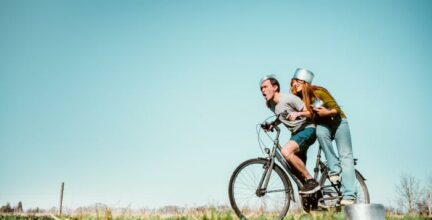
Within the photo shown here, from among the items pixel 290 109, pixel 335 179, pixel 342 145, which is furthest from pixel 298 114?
pixel 335 179

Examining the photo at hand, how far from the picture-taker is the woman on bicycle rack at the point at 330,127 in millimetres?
5473

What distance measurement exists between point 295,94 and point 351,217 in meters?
3.22

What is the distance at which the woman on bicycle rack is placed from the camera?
18.0 ft

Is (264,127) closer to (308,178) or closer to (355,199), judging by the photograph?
(308,178)

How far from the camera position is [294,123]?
5.68m

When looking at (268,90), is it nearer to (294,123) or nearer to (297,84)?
(297,84)

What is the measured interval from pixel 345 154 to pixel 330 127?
0.45m

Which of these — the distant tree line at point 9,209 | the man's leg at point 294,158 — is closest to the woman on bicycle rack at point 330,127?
the man's leg at point 294,158

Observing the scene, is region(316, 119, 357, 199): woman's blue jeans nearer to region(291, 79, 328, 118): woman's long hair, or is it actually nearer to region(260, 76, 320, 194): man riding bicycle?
region(260, 76, 320, 194): man riding bicycle

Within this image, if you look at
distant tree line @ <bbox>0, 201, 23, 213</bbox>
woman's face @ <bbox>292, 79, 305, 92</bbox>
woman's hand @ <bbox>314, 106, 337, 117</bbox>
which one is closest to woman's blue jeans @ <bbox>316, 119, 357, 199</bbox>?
woman's hand @ <bbox>314, 106, 337, 117</bbox>

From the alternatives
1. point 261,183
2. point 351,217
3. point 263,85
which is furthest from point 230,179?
point 351,217

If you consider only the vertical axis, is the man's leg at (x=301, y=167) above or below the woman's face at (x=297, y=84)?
below

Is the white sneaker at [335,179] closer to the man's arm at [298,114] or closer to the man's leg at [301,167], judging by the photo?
the man's leg at [301,167]

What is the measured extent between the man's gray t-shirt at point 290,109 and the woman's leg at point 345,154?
428mm
